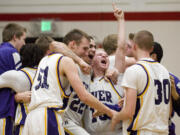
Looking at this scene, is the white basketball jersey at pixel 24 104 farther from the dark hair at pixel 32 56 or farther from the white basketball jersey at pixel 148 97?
the white basketball jersey at pixel 148 97

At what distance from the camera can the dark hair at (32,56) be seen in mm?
3877

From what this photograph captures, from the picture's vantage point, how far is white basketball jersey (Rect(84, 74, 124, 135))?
376cm

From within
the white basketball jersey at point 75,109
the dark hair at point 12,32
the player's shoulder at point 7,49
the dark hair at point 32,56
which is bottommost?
the white basketball jersey at point 75,109

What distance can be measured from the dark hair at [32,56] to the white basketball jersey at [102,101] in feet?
2.21

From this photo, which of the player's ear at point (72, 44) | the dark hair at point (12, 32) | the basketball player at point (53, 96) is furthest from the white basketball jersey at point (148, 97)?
the dark hair at point (12, 32)

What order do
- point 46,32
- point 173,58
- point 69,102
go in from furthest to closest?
1. point 46,32
2. point 173,58
3. point 69,102

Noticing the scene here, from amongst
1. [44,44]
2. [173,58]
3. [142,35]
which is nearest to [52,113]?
[44,44]

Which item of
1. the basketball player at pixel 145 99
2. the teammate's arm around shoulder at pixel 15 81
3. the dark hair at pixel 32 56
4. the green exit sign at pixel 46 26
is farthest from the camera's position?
the green exit sign at pixel 46 26

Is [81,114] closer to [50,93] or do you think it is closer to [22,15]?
[50,93]

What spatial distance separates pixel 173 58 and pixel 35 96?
4.73 meters

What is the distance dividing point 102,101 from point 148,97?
0.61 metres

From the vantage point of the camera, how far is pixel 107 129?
3750 millimetres

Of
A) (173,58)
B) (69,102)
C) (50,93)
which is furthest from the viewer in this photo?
(173,58)

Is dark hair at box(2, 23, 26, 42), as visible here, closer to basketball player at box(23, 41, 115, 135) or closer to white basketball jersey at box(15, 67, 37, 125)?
white basketball jersey at box(15, 67, 37, 125)
